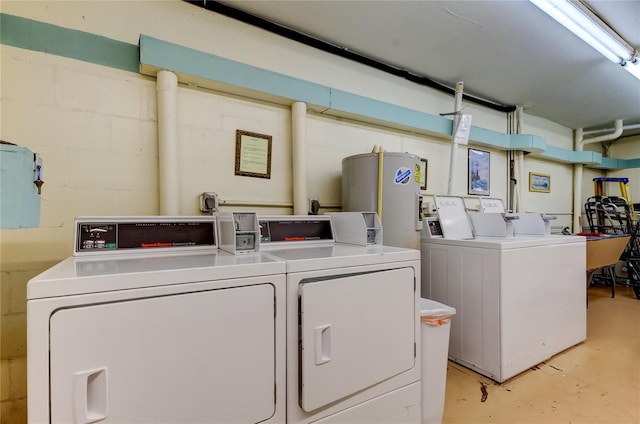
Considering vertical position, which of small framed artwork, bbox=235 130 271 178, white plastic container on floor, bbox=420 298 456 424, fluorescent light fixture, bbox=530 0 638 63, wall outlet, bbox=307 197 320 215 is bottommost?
white plastic container on floor, bbox=420 298 456 424

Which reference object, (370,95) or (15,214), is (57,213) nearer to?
(15,214)

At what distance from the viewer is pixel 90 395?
0.84 meters

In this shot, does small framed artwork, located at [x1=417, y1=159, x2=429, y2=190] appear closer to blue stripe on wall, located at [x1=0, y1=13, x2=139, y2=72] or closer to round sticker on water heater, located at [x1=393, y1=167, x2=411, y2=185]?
round sticker on water heater, located at [x1=393, y1=167, x2=411, y2=185]

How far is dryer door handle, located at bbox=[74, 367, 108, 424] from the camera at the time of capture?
82 centimetres

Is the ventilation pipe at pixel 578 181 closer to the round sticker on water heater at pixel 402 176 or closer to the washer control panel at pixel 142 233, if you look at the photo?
the round sticker on water heater at pixel 402 176

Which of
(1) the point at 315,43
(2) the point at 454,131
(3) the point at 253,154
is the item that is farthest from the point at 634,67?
(3) the point at 253,154

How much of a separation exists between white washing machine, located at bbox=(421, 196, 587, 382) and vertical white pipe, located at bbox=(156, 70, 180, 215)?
6.42ft

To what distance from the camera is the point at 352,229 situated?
1.77m

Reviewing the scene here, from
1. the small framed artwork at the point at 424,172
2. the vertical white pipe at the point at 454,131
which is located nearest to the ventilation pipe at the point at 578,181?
the vertical white pipe at the point at 454,131

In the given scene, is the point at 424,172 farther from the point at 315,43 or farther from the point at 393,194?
the point at 315,43

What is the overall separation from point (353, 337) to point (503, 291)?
51.4 inches

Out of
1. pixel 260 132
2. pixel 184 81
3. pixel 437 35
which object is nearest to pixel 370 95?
pixel 437 35

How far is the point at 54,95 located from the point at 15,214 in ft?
3.43

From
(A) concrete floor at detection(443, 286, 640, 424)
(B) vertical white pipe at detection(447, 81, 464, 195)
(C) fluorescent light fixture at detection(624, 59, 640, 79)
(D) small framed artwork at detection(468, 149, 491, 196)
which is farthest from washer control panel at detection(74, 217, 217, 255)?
(C) fluorescent light fixture at detection(624, 59, 640, 79)
